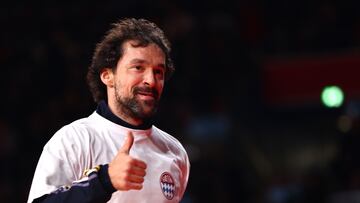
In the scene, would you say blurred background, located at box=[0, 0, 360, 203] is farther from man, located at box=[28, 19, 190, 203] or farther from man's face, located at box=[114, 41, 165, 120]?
man's face, located at box=[114, 41, 165, 120]

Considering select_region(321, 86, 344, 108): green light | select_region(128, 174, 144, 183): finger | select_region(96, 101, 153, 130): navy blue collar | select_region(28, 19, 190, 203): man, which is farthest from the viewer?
Result: select_region(321, 86, 344, 108): green light

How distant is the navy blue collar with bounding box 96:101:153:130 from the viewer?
3736 millimetres

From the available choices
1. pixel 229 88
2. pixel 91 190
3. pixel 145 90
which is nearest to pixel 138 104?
pixel 145 90

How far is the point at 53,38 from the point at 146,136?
5.85 m

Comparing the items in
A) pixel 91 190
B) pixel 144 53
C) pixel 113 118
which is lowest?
pixel 91 190

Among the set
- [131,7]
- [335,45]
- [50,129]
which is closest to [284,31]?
[335,45]

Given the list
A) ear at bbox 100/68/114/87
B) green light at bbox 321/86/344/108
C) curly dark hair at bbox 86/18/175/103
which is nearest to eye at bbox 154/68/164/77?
curly dark hair at bbox 86/18/175/103

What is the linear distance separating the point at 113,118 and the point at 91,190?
632 millimetres

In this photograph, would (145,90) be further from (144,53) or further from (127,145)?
(127,145)

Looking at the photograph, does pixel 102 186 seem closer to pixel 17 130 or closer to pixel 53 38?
pixel 17 130

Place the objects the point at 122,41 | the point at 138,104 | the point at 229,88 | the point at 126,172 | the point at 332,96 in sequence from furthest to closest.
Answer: the point at 229,88
the point at 332,96
the point at 122,41
the point at 138,104
the point at 126,172

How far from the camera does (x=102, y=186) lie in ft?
10.4

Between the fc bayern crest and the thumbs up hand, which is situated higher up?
the thumbs up hand

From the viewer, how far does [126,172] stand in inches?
122
